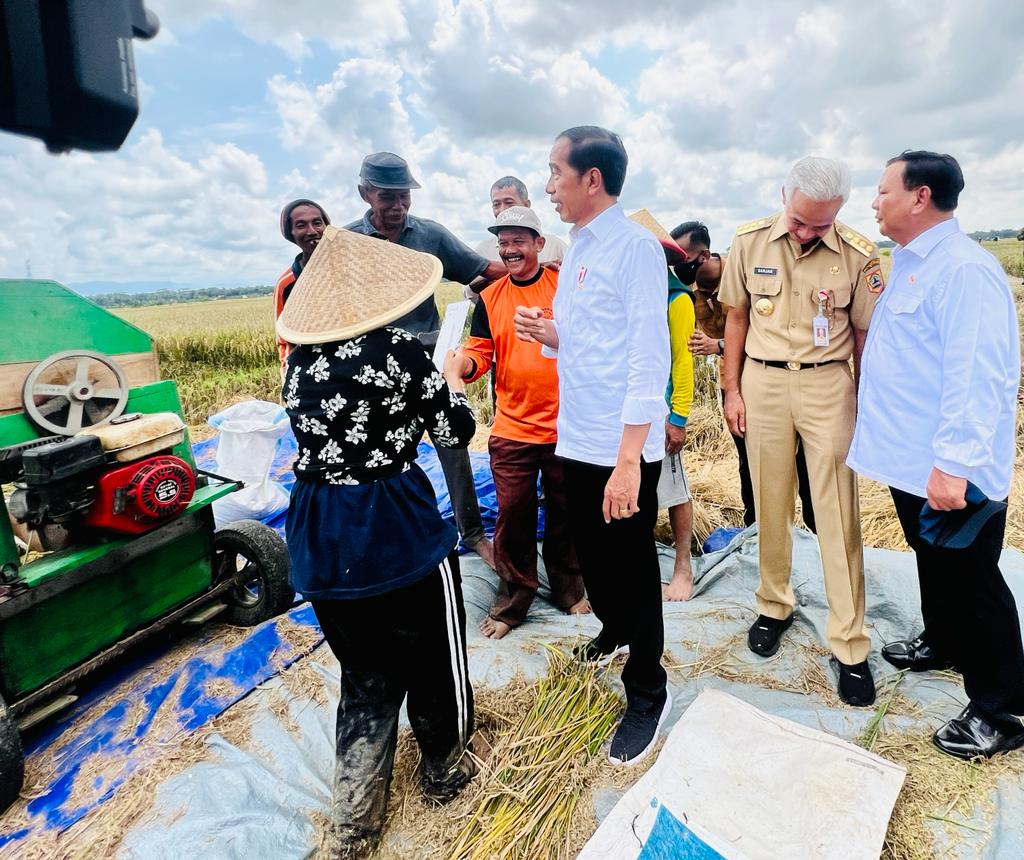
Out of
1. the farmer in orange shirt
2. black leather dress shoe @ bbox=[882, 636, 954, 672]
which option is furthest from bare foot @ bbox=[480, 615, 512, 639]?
black leather dress shoe @ bbox=[882, 636, 954, 672]

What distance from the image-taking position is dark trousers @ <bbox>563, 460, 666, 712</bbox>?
6.88ft

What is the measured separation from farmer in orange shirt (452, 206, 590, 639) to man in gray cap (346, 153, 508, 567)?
0.42 m

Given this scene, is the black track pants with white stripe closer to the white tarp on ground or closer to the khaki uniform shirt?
the white tarp on ground

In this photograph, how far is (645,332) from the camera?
1869mm

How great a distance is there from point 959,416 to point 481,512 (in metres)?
2.82

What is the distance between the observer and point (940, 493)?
6.16 ft

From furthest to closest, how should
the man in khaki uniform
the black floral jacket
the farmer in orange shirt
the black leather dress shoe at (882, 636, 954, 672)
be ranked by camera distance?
the farmer in orange shirt, the black leather dress shoe at (882, 636, 954, 672), the man in khaki uniform, the black floral jacket

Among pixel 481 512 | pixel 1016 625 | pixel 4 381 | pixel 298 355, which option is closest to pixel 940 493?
pixel 1016 625

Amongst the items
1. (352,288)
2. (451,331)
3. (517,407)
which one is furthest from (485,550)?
(352,288)

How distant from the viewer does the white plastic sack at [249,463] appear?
162 inches

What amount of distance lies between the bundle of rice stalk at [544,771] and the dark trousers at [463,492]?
1313 mm

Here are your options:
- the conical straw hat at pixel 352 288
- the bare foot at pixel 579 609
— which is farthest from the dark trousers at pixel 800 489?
the conical straw hat at pixel 352 288

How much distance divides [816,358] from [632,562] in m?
1.08

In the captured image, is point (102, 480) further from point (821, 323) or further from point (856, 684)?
point (856, 684)
